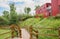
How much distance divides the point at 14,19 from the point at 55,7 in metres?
5.17

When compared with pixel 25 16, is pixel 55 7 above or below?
above

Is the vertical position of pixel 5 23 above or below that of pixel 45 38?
below

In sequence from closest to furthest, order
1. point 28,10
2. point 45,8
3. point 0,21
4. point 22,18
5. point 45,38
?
point 45,38
point 0,21
point 45,8
point 22,18
point 28,10

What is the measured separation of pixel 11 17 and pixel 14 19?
314mm

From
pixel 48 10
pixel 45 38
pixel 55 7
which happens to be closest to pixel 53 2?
pixel 55 7

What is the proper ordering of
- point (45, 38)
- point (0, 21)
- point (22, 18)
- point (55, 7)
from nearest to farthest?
1. point (45, 38)
2. point (55, 7)
3. point (0, 21)
4. point (22, 18)

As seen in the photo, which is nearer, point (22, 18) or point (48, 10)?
point (48, 10)

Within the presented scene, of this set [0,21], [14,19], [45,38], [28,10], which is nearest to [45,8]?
[14,19]

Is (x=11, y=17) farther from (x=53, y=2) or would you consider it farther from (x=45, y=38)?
(x=45, y=38)

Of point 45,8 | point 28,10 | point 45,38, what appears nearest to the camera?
point 45,38

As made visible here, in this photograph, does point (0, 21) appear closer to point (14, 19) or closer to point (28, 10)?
point (14, 19)

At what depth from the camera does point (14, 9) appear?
2184cm

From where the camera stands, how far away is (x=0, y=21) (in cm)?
1747

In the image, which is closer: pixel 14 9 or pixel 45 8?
pixel 45 8
